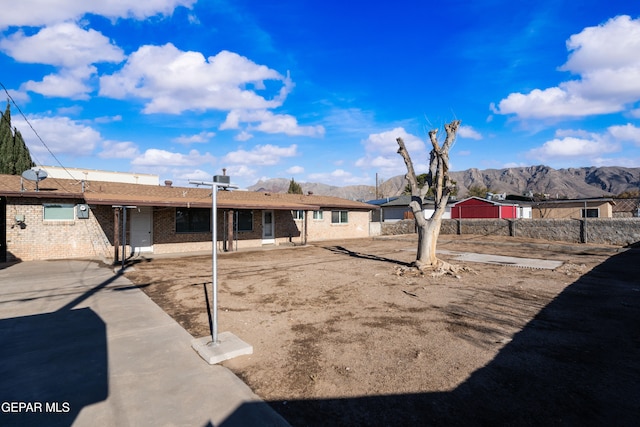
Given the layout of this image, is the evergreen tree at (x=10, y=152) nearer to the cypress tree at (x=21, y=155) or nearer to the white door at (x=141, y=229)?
the cypress tree at (x=21, y=155)

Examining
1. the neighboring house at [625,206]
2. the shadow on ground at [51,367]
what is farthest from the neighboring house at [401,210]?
Result: the shadow on ground at [51,367]

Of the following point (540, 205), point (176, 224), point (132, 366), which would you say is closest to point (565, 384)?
point (132, 366)

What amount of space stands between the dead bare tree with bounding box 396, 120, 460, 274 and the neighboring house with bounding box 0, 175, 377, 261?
8.08 m

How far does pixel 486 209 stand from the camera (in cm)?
3095

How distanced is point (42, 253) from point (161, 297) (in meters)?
9.25

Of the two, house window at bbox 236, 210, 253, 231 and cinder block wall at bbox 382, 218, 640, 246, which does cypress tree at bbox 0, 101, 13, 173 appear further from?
cinder block wall at bbox 382, 218, 640, 246

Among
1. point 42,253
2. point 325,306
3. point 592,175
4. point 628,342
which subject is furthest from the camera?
point 592,175

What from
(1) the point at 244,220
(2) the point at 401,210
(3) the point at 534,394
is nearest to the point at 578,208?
(2) the point at 401,210

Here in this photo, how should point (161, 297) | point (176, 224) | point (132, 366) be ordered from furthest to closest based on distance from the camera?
point (176, 224) → point (161, 297) → point (132, 366)

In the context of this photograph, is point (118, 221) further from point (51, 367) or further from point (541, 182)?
point (541, 182)

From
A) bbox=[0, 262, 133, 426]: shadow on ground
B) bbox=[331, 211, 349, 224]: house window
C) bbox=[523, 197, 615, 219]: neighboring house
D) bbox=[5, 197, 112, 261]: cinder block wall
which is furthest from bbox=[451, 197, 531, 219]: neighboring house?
bbox=[0, 262, 133, 426]: shadow on ground

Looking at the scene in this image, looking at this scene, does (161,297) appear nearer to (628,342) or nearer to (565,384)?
(565,384)

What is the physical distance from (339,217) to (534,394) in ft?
67.6

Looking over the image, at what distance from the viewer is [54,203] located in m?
13.2
